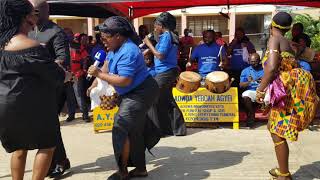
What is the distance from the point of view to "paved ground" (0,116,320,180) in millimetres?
4969

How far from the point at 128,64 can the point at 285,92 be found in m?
1.43

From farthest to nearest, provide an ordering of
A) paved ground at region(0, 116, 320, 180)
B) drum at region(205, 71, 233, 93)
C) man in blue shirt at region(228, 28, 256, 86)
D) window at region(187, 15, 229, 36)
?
window at region(187, 15, 229, 36)
man in blue shirt at region(228, 28, 256, 86)
drum at region(205, 71, 233, 93)
paved ground at region(0, 116, 320, 180)

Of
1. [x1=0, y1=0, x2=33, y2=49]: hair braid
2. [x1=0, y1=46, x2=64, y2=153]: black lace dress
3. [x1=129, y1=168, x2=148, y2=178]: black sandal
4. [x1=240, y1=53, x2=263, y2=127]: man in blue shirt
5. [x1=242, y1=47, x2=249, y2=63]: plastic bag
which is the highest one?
[x1=0, y1=0, x2=33, y2=49]: hair braid

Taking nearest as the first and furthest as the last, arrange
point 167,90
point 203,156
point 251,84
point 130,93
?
point 130,93, point 203,156, point 167,90, point 251,84

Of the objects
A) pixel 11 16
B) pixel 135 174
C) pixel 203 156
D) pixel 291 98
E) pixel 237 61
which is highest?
pixel 11 16

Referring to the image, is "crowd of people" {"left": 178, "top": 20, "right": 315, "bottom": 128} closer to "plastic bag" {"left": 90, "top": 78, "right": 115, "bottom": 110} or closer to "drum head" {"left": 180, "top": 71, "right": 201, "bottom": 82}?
"drum head" {"left": 180, "top": 71, "right": 201, "bottom": 82}

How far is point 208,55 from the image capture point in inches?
321

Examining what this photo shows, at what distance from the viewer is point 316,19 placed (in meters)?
20.9

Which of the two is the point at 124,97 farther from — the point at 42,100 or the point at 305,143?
the point at 305,143

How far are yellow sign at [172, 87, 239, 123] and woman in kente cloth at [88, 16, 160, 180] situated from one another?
2872 mm

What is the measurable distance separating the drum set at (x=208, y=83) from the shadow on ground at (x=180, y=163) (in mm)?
1634

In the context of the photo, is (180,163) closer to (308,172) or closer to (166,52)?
(308,172)

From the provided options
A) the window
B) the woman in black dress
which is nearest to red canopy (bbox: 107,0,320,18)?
the woman in black dress

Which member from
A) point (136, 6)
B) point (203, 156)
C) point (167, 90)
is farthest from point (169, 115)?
point (136, 6)
